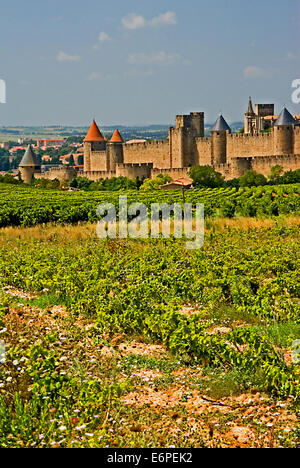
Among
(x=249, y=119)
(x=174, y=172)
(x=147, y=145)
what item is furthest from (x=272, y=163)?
(x=249, y=119)

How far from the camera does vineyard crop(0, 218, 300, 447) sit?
456 cm

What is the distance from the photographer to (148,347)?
6555 millimetres

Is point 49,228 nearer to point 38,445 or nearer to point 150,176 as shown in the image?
point 38,445

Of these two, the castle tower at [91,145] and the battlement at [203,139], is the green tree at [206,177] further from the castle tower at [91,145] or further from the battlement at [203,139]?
the castle tower at [91,145]

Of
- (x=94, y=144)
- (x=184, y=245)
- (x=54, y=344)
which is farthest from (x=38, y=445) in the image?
(x=94, y=144)

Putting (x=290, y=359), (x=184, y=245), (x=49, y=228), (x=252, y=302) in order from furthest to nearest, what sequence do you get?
(x=49, y=228), (x=184, y=245), (x=252, y=302), (x=290, y=359)

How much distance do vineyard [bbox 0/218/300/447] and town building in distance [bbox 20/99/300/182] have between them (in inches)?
1217

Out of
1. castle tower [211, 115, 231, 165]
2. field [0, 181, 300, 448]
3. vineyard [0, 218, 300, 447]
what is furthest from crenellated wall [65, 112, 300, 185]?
vineyard [0, 218, 300, 447]

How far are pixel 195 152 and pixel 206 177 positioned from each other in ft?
26.1

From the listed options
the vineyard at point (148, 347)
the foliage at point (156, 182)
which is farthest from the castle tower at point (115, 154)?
the vineyard at point (148, 347)

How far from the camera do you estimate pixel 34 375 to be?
16.3ft

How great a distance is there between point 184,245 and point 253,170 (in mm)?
28874

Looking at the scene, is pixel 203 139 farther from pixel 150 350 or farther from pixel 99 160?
pixel 150 350

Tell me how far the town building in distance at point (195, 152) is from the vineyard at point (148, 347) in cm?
3090
